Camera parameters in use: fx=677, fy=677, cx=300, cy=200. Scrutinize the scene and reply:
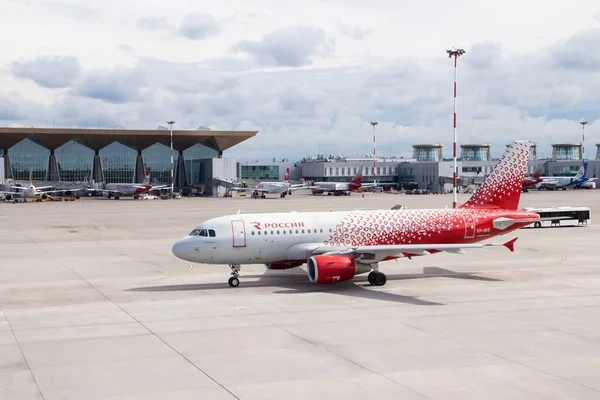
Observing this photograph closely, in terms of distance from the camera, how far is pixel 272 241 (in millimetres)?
35438

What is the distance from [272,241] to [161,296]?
20.8ft

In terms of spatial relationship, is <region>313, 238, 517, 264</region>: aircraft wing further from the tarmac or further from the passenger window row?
the tarmac

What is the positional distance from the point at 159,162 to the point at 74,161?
22.8 meters

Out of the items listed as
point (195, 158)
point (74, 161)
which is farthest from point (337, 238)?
point (74, 161)

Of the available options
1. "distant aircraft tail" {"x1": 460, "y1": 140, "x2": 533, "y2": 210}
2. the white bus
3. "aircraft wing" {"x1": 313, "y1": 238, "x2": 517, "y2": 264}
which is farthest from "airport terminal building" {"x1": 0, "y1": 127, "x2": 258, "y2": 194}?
"aircraft wing" {"x1": 313, "y1": 238, "x2": 517, "y2": 264}

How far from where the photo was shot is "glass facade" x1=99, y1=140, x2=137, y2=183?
186750 millimetres

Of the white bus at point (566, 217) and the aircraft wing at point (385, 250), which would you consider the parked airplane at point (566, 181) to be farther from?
the aircraft wing at point (385, 250)

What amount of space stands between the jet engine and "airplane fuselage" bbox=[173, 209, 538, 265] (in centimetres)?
224

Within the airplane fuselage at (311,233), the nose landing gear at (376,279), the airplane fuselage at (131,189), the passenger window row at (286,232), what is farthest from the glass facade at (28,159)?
the nose landing gear at (376,279)

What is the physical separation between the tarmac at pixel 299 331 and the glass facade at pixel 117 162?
478 ft

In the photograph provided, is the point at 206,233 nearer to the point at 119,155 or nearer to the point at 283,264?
the point at 283,264

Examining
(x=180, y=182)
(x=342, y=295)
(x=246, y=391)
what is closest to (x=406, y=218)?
(x=342, y=295)

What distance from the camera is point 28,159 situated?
18025 cm

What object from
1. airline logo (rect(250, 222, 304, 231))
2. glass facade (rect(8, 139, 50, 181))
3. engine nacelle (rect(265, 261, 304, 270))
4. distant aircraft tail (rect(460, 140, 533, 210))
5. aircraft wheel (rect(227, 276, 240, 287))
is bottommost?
aircraft wheel (rect(227, 276, 240, 287))
